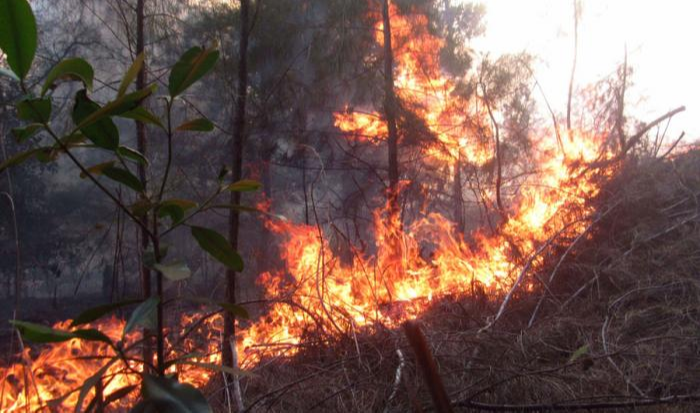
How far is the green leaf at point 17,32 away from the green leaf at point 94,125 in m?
0.09

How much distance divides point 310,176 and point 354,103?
19.3ft

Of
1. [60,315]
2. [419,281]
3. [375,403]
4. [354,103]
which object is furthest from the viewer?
[60,315]

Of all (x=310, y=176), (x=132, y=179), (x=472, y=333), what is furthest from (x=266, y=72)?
(x=132, y=179)

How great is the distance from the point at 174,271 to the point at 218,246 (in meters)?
0.19

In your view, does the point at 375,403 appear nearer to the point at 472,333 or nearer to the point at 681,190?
the point at 472,333

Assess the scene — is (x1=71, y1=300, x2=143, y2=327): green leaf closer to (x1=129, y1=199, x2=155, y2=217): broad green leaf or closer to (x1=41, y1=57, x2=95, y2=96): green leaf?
(x1=129, y1=199, x2=155, y2=217): broad green leaf

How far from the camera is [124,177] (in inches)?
37.8

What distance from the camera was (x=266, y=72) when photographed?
32.7ft

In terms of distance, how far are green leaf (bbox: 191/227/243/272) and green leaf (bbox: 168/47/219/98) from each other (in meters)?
0.30

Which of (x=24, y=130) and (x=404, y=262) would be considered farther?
(x=404, y=262)

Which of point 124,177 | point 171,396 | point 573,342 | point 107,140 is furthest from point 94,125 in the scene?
point 573,342

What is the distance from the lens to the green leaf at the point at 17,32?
0.70 metres

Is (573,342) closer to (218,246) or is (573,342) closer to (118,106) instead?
(218,246)

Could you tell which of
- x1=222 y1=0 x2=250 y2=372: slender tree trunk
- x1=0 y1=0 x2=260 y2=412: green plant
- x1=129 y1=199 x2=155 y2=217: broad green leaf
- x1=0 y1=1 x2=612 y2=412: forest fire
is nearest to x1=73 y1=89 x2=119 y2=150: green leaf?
x1=0 y1=0 x2=260 y2=412: green plant
